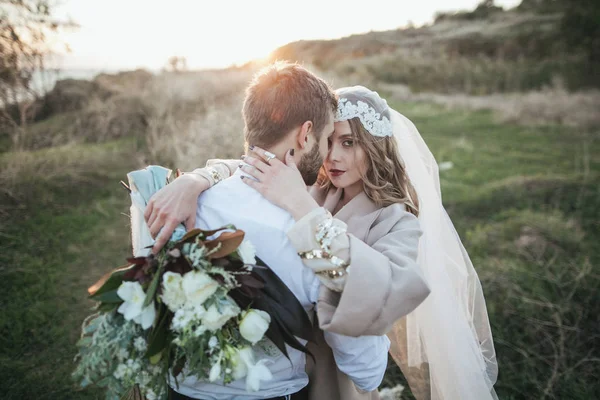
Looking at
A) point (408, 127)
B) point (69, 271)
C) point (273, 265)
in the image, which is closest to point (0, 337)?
point (69, 271)

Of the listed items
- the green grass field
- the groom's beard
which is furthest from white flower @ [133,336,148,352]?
the green grass field

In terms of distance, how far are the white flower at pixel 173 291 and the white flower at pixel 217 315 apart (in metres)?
0.11

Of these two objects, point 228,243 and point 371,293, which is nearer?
point 228,243

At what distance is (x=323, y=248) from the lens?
1.68 m

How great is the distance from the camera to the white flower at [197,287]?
1.43 m

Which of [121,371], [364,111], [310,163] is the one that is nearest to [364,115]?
[364,111]

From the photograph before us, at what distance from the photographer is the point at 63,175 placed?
8516mm

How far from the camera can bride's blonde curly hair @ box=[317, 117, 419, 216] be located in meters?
2.77

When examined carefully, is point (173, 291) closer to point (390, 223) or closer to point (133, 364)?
point (133, 364)

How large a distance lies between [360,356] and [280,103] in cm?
127

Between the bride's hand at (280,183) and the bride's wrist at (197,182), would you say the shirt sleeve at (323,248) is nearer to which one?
the bride's hand at (280,183)

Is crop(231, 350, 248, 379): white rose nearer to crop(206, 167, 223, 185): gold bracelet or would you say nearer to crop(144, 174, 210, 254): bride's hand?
crop(144, 174, 210, 254): bride's hand

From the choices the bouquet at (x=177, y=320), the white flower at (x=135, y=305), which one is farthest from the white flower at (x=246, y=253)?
the white flower at (x=135, y=305)

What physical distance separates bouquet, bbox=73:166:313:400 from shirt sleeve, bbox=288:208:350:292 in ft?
0.79
